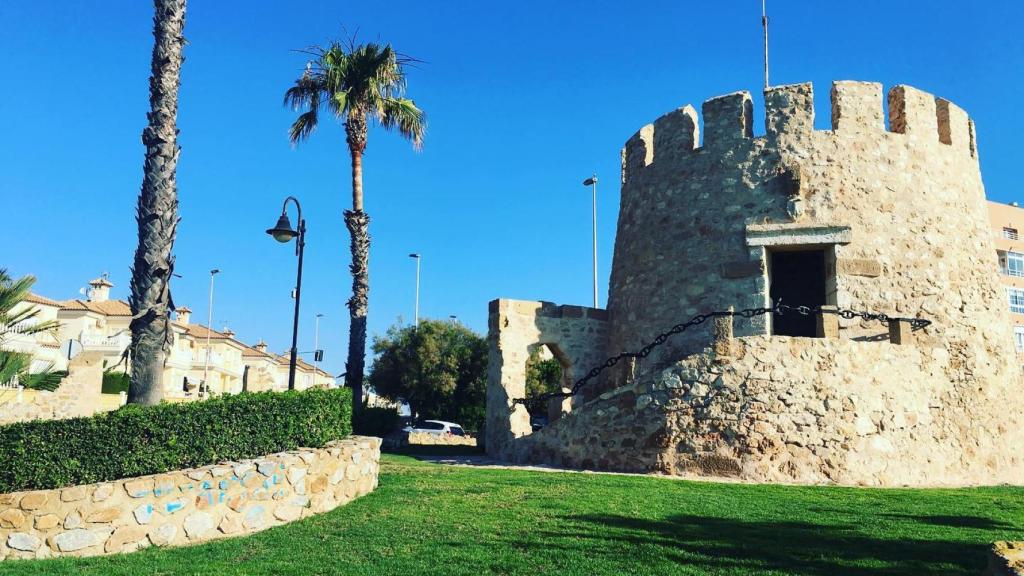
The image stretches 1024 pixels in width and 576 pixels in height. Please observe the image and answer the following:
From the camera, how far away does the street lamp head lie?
14.5m

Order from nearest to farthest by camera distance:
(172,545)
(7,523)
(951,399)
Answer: (7,523) < (172,545) < (951,399)

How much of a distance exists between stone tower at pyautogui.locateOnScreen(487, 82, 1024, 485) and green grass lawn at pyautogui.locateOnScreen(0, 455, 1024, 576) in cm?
163

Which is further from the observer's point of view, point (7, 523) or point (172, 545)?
point (172, 545)

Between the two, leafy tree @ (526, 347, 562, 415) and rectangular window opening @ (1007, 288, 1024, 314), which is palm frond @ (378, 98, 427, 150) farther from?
rectangular window opening @ (1007, 288, 1024, 314)

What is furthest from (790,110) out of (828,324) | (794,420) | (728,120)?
(794,420)

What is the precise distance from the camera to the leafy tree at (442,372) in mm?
35938

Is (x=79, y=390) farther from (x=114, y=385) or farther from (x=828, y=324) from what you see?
(x=114, y=385)

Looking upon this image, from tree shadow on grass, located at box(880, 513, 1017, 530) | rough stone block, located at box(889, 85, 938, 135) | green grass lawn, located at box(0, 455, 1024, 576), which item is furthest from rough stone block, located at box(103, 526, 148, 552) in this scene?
rough stone block, located at box(889, 85, 938, 135)

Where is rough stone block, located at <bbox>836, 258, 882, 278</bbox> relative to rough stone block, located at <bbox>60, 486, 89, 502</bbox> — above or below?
above

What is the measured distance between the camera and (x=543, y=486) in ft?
34.1

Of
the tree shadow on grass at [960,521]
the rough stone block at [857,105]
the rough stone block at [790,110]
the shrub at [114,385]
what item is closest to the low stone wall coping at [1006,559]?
the tree shadow on grass at [960,521]

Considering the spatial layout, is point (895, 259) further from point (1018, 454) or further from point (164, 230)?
point (164, 230)

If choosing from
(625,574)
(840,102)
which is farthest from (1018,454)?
(625,574)

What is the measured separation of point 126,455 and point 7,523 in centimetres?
110
